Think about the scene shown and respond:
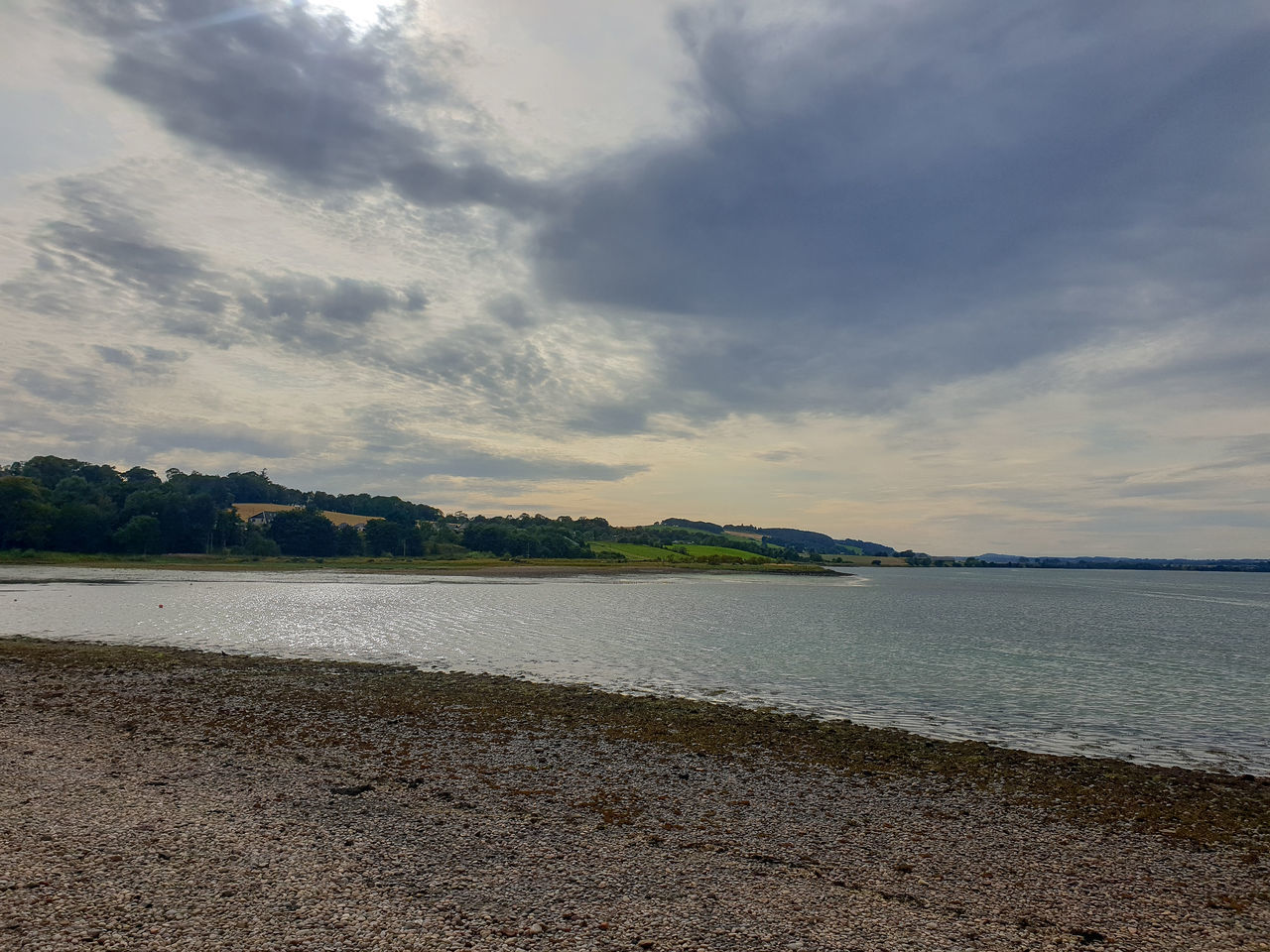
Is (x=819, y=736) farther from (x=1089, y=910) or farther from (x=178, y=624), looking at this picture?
(x=178, y=624)

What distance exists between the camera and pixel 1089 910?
8266 mm

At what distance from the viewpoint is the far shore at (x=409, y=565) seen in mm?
120250

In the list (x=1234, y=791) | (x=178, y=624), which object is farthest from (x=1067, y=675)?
(x=178, y=624)

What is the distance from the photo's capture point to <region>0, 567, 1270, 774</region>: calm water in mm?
20219

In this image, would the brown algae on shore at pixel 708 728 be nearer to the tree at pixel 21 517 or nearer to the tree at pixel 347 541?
the tree at pixel 21 517

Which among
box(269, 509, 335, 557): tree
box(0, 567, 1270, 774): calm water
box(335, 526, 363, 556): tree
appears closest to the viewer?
box(0, 567, 1270, 774): calm water

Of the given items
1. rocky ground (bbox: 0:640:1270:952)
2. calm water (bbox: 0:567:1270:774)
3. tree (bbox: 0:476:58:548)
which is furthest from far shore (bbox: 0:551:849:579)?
rocky ground (bbox: 0:640:1270:952)

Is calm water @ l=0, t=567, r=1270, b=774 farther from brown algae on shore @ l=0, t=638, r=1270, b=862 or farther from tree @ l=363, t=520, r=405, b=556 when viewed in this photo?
tree @ l=363, t=520, r=405, b=556

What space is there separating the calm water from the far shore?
55.9m

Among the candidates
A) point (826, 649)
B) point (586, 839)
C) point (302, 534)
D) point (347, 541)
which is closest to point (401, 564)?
point (347, 541)

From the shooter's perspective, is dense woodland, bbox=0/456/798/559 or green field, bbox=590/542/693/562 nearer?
dense woodland, bbox=0/456/798/559

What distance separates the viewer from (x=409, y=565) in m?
142

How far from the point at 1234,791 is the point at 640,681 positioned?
15785mm

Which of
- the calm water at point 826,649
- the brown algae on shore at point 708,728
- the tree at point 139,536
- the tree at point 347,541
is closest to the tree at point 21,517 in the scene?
the tree at point 139,536
